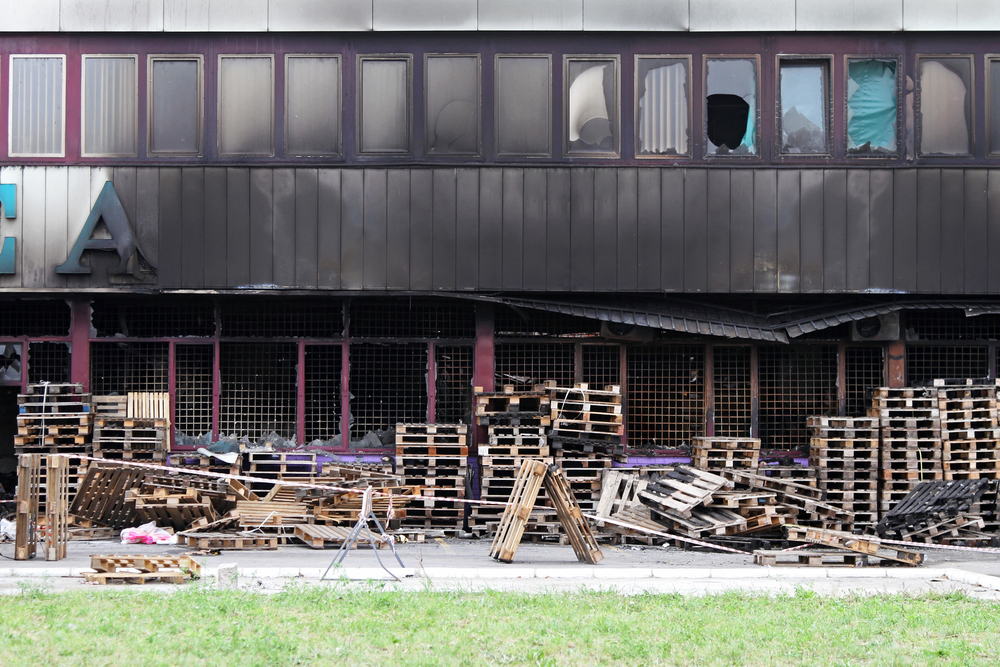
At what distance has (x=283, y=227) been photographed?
20375mm

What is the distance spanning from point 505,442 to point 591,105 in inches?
256

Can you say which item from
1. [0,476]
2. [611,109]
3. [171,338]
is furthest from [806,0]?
[0,476]

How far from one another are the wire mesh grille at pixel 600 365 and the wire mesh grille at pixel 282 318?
477 centimetres

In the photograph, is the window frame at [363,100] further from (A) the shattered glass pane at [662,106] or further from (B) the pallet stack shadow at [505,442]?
(B) the pallet stack shadow at [505,442]

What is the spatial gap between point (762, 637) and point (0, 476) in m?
17.7

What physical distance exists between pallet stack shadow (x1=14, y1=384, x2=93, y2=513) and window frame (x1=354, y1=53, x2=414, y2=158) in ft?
22.8

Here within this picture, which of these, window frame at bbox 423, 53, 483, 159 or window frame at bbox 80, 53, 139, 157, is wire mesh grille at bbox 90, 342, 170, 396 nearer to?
window frame at bbox 80, 53, 139, 157

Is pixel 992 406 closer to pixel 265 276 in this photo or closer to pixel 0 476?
pixel 265 276

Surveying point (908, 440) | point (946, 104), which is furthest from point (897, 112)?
point (908, 440)

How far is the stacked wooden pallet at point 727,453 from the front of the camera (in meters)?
19.9

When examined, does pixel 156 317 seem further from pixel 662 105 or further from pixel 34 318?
pixel 662 105

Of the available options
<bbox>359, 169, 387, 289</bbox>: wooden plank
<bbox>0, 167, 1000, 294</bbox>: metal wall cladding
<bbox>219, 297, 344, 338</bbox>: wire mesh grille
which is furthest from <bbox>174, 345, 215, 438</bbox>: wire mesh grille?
<bbox>359, 169, 387, 289</bbox>: wooden plank

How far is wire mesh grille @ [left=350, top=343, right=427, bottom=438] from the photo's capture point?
20984 mm

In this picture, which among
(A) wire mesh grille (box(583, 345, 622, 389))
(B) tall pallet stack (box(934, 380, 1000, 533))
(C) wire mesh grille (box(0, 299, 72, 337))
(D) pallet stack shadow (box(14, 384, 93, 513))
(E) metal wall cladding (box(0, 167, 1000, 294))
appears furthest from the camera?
(C) wire mesh grille (box(0, 299, 72, 337))
